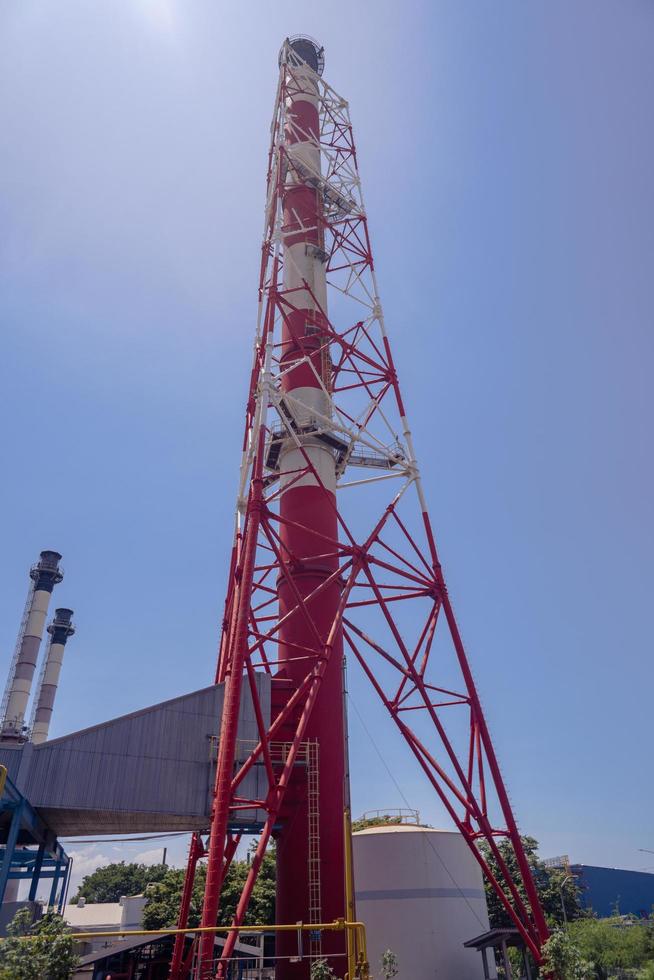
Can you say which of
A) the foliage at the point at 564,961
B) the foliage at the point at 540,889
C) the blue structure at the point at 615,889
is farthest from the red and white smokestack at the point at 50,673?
the blue structure at the point at 615,889

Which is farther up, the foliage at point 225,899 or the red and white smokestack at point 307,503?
the red and white smokestack at point 307,503

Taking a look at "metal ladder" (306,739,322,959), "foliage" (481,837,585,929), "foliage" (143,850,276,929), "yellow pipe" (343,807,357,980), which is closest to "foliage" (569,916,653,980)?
"foliage" (481,837,585,929)

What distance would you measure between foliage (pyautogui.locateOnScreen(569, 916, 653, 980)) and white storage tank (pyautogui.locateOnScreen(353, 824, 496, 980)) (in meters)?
5.90

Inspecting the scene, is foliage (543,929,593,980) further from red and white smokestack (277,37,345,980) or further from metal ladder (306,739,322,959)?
metal ladder (306,739,322,959)

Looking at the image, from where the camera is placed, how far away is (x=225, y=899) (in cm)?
4269

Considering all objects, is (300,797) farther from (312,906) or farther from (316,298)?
(316,298)

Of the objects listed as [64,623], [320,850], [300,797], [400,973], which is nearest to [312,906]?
[320,850]

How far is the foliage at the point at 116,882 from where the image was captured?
94500 mm

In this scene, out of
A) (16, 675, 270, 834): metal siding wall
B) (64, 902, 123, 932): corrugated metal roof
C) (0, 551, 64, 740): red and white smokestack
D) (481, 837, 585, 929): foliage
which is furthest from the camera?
(64, 902, 123, 932): corrugated metal roof

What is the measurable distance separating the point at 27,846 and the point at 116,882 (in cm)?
8117

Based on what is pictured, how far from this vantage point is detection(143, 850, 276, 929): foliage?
134 feet

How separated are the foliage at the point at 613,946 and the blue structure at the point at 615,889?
175 feet

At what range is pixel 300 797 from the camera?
21156 mm

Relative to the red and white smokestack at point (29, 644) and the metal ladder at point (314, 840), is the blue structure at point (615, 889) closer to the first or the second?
the red and white smokestack at point (29, 644)
